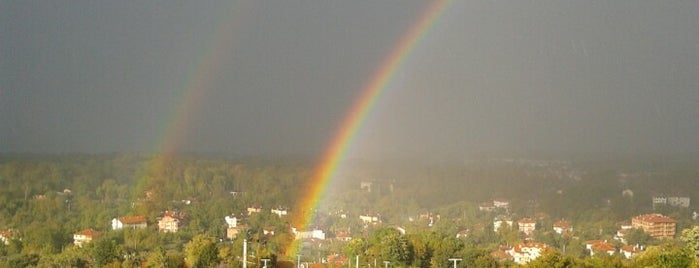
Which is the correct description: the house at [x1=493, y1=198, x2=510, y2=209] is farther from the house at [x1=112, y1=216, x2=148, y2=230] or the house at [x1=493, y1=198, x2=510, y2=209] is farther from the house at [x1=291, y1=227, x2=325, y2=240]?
the house at [x1=112, y1=216, x2=148, y2=230]

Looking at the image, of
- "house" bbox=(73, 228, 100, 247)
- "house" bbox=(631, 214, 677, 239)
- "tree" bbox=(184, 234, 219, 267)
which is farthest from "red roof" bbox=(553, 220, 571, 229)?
"tree" bbox=(184, 234, 219, 267)

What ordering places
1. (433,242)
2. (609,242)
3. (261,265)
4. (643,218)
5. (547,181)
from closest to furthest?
(261,265) < (433,242) < (609,242) < (643,218) < (547,181)

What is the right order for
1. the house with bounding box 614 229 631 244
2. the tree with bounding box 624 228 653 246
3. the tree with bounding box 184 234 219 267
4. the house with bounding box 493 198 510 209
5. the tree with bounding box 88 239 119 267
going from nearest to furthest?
1. the tree with bounding box 184 234 219 267
2. the tree with bounding box 88 239 119 267
3. the tree with bounding box 624 228 653 246
4. the house with bounding box 614 229 631 244
5. the house with bounding box 493 198 510 209

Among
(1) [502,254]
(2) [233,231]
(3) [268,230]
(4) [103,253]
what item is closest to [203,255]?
(4) [103,253]

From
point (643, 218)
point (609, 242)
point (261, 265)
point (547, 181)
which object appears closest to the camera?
point (261, 265)

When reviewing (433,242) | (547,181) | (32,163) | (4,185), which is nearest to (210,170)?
(32,163)

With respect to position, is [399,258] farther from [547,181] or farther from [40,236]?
[547,181]
